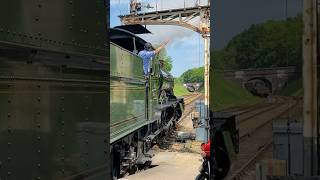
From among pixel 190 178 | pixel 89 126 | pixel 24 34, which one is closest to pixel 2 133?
pixel 24 34

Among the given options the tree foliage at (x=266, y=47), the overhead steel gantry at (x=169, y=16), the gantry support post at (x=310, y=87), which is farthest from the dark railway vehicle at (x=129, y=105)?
the gantry support post at (x=310, y=87)

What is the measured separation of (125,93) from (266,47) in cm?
888

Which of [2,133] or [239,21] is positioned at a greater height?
[239,21]

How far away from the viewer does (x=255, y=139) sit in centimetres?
236

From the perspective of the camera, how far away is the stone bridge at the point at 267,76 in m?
2.27

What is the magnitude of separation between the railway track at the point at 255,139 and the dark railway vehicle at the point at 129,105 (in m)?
6.89

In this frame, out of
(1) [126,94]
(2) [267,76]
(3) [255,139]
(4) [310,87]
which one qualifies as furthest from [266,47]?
(1) [126,94]

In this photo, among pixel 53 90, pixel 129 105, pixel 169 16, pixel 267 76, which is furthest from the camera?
pixel 169 16

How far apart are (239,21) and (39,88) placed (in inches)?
42.9

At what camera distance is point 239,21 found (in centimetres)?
237

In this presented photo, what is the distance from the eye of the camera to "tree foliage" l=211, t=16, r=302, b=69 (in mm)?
2242

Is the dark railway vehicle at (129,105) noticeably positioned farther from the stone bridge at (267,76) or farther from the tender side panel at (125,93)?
the stone bridge at (267,76)

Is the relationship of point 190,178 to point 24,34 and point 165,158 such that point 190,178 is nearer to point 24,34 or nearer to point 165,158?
point 165,158

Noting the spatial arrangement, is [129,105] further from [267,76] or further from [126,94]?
[267,76]
